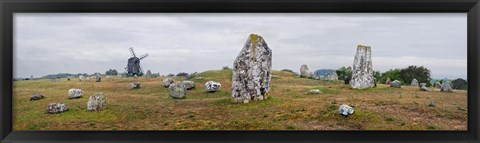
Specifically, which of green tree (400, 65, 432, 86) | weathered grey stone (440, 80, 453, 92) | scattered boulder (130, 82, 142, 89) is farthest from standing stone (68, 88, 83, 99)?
weathered grey stone (440, 80, 453, 92)

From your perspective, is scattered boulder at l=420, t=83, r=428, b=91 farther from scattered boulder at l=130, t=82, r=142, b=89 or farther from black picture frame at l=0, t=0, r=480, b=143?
scattered boulder at l=130, t=82, r=142, b=89

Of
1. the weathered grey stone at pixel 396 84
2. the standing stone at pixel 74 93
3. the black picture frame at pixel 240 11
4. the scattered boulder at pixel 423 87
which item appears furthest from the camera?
the weathered grey stone at pixel 396 84

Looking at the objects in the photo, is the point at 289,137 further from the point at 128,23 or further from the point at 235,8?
the point at 128,23

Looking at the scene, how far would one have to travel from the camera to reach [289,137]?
3.12m

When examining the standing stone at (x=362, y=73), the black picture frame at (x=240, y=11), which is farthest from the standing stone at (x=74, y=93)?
the standing stone at (x=362, y=73)

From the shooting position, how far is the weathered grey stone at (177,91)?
408 centimetres

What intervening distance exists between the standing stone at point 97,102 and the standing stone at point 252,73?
122 centimetres

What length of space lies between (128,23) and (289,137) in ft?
5.45

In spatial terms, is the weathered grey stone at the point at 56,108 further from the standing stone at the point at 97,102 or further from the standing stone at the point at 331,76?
the standing stone at the point at 331,76

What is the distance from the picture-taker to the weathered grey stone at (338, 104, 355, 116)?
388 cm

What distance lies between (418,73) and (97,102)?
3.01m

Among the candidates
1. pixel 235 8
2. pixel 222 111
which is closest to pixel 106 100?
pixel 222 111

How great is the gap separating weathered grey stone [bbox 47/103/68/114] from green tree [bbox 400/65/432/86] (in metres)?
3.14

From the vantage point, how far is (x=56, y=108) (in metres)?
3.79
